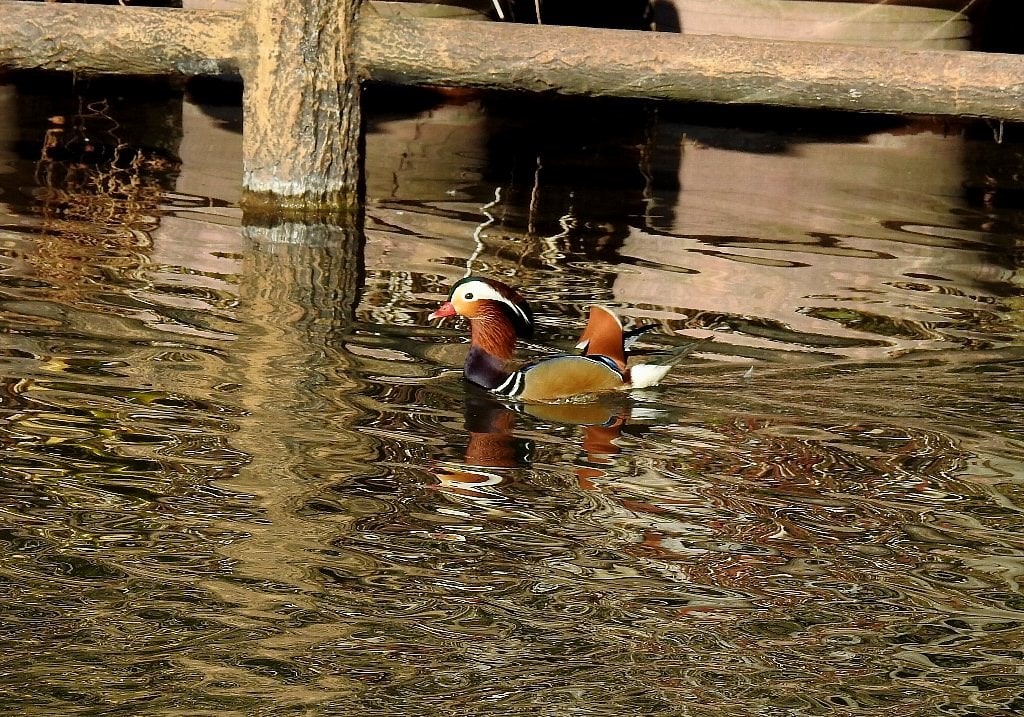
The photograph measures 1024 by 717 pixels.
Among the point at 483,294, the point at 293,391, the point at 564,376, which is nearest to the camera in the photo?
the point at 293,391

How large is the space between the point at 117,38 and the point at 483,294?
2317 mm

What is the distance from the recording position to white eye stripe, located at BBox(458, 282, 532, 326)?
4.52 m

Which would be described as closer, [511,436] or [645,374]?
[511,436]

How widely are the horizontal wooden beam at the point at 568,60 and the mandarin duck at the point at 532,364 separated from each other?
1.54m

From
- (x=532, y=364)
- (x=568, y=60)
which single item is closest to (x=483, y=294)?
(x=532, y=364)

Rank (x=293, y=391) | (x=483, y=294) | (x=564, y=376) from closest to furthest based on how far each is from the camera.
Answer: (x=293, y=391) < (x=564, y=376) < (x=483, y=294)

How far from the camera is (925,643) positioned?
2.89 meters

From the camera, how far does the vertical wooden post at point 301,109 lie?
603 cm

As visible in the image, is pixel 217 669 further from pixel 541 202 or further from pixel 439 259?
pixel 541 202

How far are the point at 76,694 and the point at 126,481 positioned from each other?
96 cm

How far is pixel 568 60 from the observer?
5.86m

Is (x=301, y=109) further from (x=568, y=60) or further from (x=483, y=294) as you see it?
(x=483, y=294)

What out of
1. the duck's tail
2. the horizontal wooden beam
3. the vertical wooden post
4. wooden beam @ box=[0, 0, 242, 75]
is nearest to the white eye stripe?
the duck's tail

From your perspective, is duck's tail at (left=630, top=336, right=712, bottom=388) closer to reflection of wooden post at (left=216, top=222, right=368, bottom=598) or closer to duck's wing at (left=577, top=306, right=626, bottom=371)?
duck's wing at (left=577, top=306, right=626, bottom=371)
